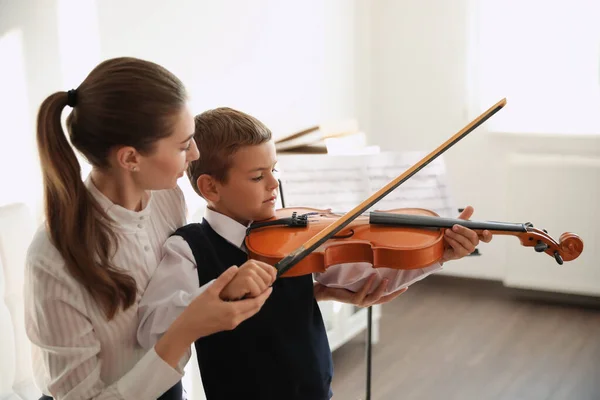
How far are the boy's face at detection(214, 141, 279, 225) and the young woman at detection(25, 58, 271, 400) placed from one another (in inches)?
7.1

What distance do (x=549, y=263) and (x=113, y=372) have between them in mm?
2751

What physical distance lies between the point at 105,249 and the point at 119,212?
8cm

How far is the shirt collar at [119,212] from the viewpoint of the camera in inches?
47.3

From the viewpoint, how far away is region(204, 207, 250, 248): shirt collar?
1.37 m

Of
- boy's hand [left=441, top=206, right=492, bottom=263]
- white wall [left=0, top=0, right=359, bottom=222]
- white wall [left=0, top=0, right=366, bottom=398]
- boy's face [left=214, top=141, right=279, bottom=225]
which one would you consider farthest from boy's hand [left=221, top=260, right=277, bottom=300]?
white wall [left=0, top=0, right=359, bottom=222]

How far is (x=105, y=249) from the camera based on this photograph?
1.17 meters

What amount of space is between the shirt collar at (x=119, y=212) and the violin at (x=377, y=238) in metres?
0.21

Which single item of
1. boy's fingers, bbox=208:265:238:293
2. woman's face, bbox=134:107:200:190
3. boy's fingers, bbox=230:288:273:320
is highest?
woman's face, bbox=134:107:200:190

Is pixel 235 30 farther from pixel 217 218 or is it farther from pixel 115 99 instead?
pixel 115 99

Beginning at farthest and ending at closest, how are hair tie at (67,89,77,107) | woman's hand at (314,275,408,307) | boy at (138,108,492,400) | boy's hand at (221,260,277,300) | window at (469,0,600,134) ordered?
window at (469,0,600,134) < woman's hand at (314,275,408,307) < boy at (138,108,492,400) < hair tie at (67,89,77,107) < boy's hand at (221,260,277,300)

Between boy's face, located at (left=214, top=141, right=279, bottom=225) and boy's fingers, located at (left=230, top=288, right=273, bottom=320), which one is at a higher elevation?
boy's face, located at (left=214, top=141, right=279, bottom=225)

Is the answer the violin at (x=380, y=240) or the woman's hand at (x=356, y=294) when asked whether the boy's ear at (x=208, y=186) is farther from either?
the woman's hand at (x=356, y=294)

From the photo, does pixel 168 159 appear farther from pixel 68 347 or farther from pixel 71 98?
pixel 68 347

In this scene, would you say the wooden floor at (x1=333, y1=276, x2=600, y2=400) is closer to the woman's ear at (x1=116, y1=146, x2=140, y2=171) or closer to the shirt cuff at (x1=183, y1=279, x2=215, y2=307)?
the shirt cuff at (x1=183, y1=279, x2=215, y2=307)
